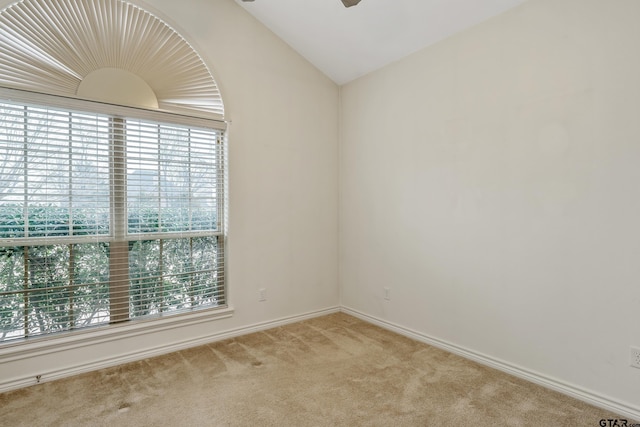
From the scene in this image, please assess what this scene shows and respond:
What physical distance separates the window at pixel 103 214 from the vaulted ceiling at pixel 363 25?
1215mm

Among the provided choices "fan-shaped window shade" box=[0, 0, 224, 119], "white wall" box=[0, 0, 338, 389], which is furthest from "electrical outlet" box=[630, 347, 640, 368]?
"fan-shaped window shade" box=[0, 0, 224, 119]

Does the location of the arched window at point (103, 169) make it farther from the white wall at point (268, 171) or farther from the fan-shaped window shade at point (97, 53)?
the white wall at point (268, 171)

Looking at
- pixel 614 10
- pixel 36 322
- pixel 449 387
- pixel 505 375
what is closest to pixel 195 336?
pixel 36 322

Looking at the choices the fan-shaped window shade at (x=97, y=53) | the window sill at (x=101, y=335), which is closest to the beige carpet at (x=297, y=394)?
the window sill at (x=101, y=335)

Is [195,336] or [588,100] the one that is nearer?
[588,100]

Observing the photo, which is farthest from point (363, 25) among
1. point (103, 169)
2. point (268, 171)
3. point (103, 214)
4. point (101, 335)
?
point (101, 335)

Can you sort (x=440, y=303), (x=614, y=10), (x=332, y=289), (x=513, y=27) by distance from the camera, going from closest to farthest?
(x=614, y=10) → (x=513, y=27) → (x=440, y=303) → (x=332, y=289)

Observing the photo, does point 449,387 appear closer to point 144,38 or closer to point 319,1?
point 319,1

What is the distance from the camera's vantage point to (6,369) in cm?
227

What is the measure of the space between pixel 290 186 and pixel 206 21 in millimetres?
1645

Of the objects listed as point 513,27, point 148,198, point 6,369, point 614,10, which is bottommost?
point 6,369

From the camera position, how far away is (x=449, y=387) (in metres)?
2.28

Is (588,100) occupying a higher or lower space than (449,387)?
higher

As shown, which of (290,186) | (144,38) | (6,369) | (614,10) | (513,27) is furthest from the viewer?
(290,186)
